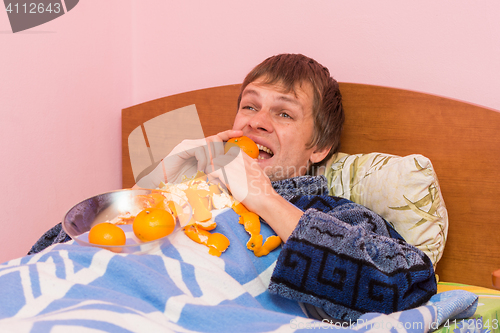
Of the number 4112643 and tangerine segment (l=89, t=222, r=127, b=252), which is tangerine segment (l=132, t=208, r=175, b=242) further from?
the number 4112643

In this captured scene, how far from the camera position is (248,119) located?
1164 mm

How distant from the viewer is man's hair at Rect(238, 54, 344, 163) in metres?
1.16

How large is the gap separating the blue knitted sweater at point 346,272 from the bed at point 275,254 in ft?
0.16

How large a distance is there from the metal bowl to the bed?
0.03 meters

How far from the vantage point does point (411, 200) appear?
1006 mm

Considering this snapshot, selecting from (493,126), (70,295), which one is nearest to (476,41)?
(493,126)

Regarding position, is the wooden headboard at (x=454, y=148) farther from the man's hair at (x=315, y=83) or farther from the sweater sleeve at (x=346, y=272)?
the sweater sleeve at (x=346, y=272)

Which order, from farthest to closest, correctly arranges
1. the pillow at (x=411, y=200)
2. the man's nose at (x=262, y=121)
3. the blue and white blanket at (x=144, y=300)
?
the man's nose at (x=262, y=121) → the pillow at (x=411, y=200) → the blue and white blanket at (x=144, y=300)

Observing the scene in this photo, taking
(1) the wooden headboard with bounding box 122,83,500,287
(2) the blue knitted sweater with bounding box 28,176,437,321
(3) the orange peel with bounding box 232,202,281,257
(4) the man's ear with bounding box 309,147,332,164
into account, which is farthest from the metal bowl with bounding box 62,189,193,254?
(1) the wooden headboard with bounding box 122,83,500,287

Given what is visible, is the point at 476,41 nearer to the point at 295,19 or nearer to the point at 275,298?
the point at 295,19

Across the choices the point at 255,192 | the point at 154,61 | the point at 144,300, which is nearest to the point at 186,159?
the point at 255,192

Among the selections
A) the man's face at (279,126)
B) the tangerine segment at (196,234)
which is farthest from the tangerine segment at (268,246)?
the man's face at (279,126)

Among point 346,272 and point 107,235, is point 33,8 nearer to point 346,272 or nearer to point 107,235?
point 107,235

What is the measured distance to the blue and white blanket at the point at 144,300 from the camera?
56cm
